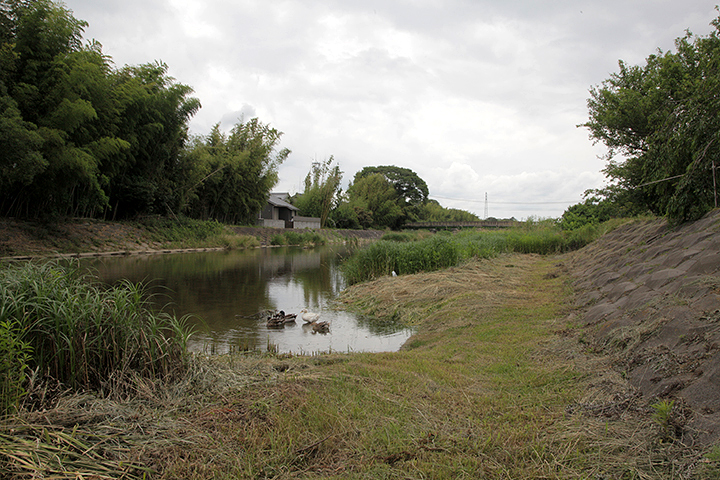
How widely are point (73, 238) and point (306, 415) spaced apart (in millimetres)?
17516

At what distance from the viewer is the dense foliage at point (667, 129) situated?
17.6 feet

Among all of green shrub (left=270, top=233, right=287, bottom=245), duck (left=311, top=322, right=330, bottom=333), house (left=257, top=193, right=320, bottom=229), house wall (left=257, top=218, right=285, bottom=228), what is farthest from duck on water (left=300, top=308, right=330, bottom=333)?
house (left=257, top=193, right=320, bottom=229)

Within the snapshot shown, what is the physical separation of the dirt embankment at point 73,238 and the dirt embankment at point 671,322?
16.2 m

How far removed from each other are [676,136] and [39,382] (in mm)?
7980

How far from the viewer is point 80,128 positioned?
1470cm

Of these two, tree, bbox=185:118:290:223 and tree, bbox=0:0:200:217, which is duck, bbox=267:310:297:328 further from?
tree, bbox=185:118:290:223

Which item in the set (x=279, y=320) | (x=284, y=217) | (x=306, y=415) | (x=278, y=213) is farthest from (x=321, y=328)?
(x=284, y=217)

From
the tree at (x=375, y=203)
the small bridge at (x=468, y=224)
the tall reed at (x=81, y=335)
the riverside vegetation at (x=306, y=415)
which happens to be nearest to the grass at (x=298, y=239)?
the tree at (x=375, y=203)

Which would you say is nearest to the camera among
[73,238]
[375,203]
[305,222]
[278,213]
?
[73,238]

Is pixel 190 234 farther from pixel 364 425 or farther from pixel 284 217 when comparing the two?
pixel 284 217

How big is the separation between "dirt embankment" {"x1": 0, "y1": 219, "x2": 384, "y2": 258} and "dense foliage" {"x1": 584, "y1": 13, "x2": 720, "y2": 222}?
17299 mm

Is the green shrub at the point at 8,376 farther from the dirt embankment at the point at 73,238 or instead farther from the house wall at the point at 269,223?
the house wall at the point at 269,223

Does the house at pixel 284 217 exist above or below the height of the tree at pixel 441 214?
below

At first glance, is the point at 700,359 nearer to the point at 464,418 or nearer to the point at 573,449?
the point at 573,449
